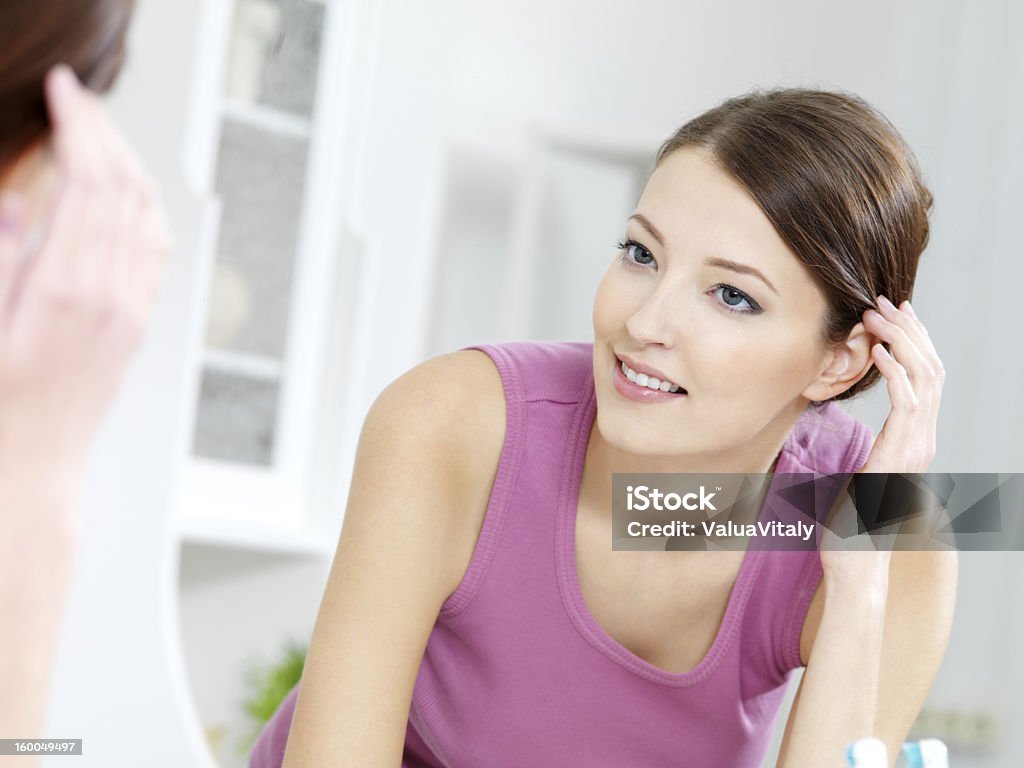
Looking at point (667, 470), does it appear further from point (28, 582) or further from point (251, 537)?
point (251, 537)

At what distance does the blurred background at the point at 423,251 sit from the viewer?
2688mm

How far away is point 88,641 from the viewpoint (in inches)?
54.6

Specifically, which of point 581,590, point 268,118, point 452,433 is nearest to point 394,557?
point 452,433

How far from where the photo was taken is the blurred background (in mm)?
2688

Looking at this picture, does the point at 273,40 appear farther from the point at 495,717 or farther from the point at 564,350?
the point at 495,717

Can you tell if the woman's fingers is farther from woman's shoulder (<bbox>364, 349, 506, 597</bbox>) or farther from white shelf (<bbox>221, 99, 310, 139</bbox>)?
white shelf (<bbox>221, 99, 310, 139</bbox>)

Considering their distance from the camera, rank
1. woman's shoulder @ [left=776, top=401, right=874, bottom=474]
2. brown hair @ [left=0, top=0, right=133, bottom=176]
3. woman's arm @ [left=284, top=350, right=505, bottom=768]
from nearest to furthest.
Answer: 1. brown hair @ [left=0, top=0, right=133, bottom=176]
2. woman's arm @ [left=284, top=350, right=505, bottom=768]
3. woman's shoulder @ [left=776, top=401, right=874, bottom=474]

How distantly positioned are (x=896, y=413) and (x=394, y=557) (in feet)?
1.84

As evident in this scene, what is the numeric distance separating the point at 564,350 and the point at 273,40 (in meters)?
1.60

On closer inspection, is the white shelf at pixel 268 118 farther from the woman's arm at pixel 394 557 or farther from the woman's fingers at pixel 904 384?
the woman's fingers at pixel 904 384

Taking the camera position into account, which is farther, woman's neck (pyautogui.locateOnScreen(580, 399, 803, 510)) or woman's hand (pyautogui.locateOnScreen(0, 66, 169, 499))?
woman's neck (pyautogui.locateOnScreen(580, 399, 803, 510))

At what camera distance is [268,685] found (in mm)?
2727

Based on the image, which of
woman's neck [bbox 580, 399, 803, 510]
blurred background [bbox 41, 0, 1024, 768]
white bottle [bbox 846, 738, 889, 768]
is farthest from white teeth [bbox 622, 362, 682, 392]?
blurred background [bbox 41, 0, 1024, 768]

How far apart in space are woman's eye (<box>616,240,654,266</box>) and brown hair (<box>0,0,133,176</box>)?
30.0 inches
